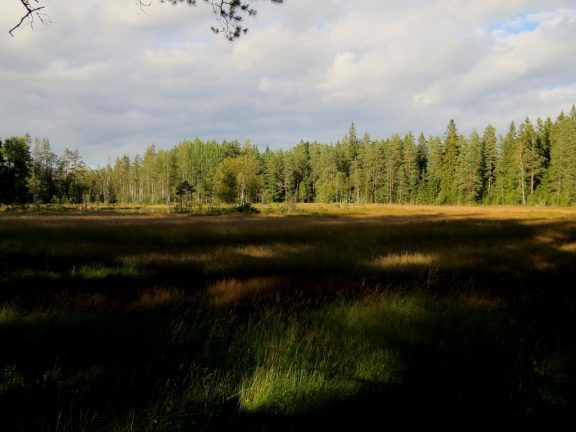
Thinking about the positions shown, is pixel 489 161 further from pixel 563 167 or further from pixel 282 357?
pixel 282 357

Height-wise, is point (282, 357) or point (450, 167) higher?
point (450, 167)

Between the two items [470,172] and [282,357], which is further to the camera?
[470,172]

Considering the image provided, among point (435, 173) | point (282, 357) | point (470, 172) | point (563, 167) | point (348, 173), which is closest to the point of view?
point (282, 357)

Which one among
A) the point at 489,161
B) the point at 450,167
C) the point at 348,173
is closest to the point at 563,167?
the point at 489,161

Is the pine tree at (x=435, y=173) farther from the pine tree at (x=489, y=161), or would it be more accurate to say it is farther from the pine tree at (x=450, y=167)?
the pine tree at (x=489, y=161)

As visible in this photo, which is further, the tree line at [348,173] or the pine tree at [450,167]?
the pine tree at [450,167]

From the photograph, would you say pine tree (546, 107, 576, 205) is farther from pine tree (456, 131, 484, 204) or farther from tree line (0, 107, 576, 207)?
pine tree (456, 131, 484, 204)

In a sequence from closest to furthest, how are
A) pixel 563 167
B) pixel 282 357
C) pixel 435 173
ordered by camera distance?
pixel 282 357 → pixel 563 167 → pixel 435 173

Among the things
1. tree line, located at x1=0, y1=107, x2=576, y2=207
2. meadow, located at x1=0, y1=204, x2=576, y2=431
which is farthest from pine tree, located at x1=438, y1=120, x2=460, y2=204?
meadow, located at x1=0, y1=204, x2=576, y2=431

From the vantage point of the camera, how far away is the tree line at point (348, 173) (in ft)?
251

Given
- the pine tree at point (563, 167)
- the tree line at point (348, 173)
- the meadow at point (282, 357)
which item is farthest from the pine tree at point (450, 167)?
the meadow at point (282, 357)

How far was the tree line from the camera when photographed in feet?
251

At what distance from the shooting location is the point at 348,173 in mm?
127000

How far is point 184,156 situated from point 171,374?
138 meters
